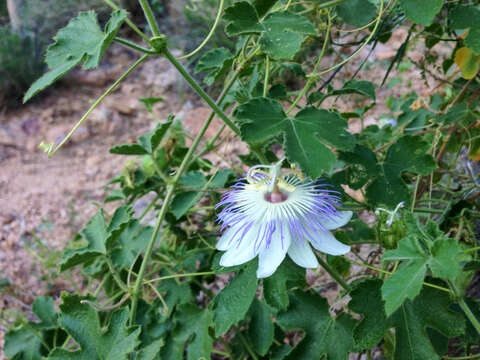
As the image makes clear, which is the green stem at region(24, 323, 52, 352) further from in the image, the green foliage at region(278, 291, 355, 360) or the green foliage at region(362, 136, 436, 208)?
the green foliage at region(362, 136, 436, 208)

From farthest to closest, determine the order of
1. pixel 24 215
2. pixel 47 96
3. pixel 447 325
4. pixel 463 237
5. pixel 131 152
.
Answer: pixel 47 96 < pixel 24 215 < pixel 131 152 < pixel 463 237 < pixel 447 325

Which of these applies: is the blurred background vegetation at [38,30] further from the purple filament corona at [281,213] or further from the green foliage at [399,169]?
the purple filament corona at [281,213]

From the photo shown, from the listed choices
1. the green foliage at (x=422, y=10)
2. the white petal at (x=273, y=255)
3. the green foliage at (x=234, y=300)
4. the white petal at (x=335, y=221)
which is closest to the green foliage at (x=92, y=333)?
the green foliage at (x=234, y=300)

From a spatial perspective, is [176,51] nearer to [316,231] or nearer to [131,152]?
[131,152]

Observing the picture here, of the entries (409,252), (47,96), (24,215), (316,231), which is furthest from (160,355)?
(47,96)

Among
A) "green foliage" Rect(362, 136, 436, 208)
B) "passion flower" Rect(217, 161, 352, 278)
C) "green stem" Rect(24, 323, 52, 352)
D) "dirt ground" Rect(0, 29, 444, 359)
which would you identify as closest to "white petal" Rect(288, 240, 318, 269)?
"passion flower" Rect(217, 161, 352, 278)

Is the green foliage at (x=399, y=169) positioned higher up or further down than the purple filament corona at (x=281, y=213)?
further down
